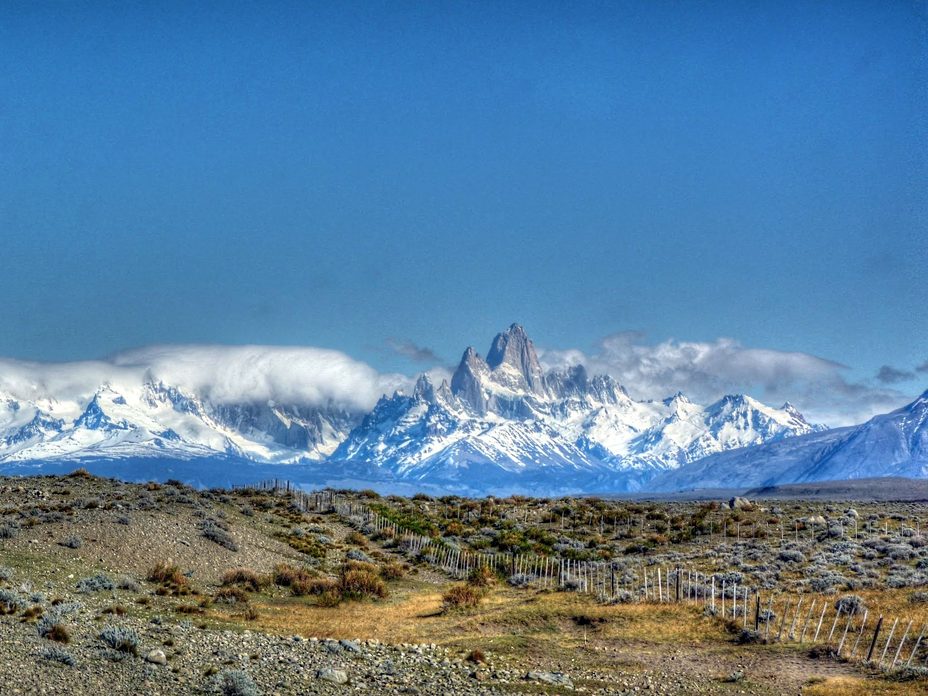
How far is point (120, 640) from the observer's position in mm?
34000

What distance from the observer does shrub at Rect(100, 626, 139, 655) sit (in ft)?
111

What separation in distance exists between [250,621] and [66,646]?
12.3 m

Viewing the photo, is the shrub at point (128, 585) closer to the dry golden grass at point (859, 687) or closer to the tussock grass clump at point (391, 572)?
the tussock grass clump at point (391, 572)

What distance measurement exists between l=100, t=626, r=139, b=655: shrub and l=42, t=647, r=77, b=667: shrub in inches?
84.3

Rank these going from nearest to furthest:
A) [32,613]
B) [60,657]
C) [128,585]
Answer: [60,657]
[32,613]
[128,585]

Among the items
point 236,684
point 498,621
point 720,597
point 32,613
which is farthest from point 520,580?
point 32,613

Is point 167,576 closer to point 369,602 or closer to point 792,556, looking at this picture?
point 369,602

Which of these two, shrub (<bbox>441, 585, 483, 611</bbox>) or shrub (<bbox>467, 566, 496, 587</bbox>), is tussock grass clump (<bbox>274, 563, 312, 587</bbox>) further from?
shrub (<bbox>467, 566, 496, 587</bbox>)

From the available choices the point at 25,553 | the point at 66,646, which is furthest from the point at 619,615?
the point at 25,553

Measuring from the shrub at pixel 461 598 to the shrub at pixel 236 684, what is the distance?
2036cm

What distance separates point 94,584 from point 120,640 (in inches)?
480

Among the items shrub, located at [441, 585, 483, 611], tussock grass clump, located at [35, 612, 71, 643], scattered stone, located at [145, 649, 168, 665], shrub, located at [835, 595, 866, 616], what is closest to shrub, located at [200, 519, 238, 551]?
shrub, located at [441, 585, 483, 611]

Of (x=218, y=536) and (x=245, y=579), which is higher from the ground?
(x=218, y=536)

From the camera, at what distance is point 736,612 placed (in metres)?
47.7
